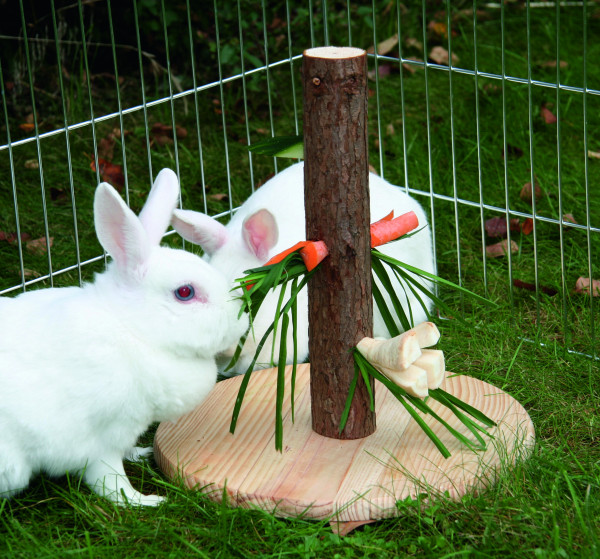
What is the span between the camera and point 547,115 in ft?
15.7

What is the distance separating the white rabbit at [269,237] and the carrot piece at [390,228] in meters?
0.32

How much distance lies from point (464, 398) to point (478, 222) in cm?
142

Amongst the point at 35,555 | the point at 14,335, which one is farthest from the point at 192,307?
the point at 35,555

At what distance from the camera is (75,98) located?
15.8ft

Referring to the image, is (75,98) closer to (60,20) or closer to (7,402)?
(60,20)

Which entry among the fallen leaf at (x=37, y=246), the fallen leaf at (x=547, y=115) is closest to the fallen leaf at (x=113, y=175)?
the fallen leaf at (x=37, y=246)

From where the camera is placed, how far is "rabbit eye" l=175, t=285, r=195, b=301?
2385mm

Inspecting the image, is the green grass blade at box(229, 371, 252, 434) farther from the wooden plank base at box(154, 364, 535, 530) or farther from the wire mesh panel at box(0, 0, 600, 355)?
the wire mesh panel at box(0, 0, 600, 355)

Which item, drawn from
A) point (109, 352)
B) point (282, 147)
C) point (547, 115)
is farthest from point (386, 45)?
point (109, 352)

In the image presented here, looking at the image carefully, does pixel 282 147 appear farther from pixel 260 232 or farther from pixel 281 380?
pixel 281 380

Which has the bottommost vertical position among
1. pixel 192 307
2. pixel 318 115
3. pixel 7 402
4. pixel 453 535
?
pixel 453 535

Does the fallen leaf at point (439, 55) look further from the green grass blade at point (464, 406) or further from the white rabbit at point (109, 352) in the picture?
the white rabbit at point (109, 352)

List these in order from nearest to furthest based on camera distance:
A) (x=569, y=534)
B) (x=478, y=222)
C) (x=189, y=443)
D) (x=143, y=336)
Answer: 1. (x=569, y=534)
2. (x=143, y=336)
3. (x=189, y=443)
4. (x=478, y=222)

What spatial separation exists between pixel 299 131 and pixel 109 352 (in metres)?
2.66
